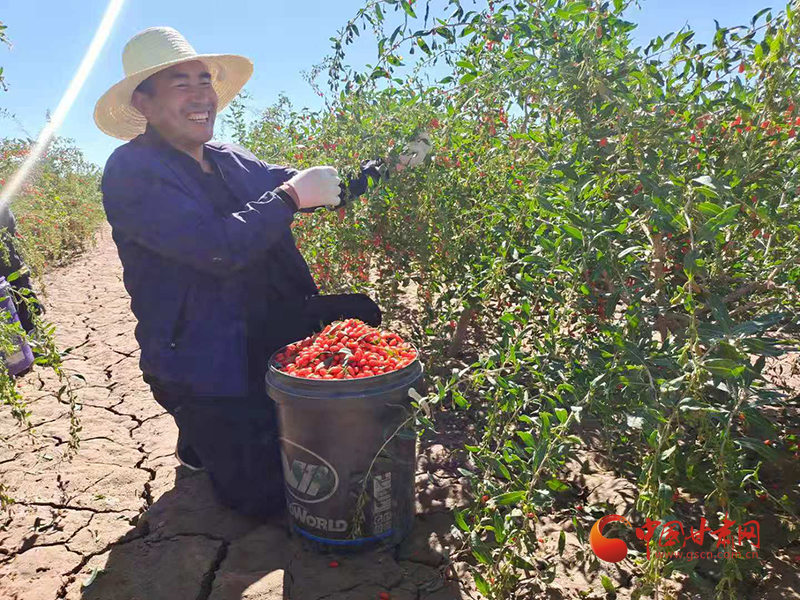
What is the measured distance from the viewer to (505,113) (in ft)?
8.79

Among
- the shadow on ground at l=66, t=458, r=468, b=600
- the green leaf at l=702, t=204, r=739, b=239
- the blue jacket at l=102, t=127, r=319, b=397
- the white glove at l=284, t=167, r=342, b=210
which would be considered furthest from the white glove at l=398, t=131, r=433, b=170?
the green leaf at l=702, t=204, r=739, b=239

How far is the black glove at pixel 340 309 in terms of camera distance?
289 cm

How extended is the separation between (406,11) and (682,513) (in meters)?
2.14

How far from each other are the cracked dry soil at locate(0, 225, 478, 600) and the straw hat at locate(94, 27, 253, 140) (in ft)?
5.25

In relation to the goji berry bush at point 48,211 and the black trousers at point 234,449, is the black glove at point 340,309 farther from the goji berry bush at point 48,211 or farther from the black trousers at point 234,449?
the goji berry bush at point 48,211

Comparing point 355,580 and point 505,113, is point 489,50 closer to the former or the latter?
point 505,113

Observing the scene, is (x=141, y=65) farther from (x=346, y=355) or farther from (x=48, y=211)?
(x=48, y=211)

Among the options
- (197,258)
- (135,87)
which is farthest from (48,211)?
(197,258)

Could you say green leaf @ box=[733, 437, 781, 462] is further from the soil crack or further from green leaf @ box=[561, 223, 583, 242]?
the soil crack

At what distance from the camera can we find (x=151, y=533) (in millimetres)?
2562

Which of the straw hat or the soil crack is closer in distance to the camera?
the soil crack

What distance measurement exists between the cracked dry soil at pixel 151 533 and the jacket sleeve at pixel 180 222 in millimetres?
963

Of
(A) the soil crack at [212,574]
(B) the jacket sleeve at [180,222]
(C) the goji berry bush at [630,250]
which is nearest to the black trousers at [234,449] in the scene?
(A) the soil crack at [212,574]

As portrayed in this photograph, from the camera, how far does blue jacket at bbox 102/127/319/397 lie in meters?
2.40
